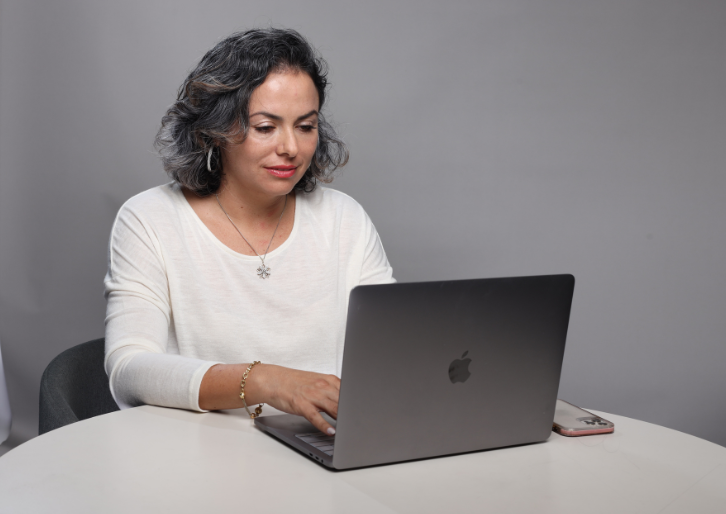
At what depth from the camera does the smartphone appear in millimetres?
1263

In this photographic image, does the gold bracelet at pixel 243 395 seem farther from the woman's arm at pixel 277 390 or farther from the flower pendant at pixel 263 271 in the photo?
the flower pendant at pixel 263 271

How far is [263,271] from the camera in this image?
5.95ft

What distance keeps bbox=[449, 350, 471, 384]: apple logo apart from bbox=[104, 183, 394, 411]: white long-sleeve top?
0.69 metres

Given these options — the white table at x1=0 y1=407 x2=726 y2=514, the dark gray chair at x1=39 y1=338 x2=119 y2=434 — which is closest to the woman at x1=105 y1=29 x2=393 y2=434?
the dark gray chair at x1=39 y1=338 x2=119 y2=434

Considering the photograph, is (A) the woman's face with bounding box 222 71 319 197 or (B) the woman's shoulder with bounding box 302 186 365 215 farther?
(B) the woman's shoulder with bounding box 302 186 365 215

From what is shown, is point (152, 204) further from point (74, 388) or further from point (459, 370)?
point (459, 370)

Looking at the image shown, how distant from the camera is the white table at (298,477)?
3.04 feet

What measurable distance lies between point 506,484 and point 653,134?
2.19 metres

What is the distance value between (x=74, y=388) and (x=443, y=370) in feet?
3.18

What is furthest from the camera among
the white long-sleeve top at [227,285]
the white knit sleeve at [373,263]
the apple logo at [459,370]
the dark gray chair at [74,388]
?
the white knit sleeve at [373,263]

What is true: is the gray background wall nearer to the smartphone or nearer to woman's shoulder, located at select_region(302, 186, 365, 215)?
woman's shoulder, located at select_region(302, 186, 365, 215)

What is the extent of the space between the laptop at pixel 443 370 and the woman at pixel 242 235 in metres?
0.62

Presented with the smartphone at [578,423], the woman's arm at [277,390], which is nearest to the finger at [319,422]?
the woman's arm at [277,390]

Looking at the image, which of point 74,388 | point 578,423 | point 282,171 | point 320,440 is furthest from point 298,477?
point 282,171
